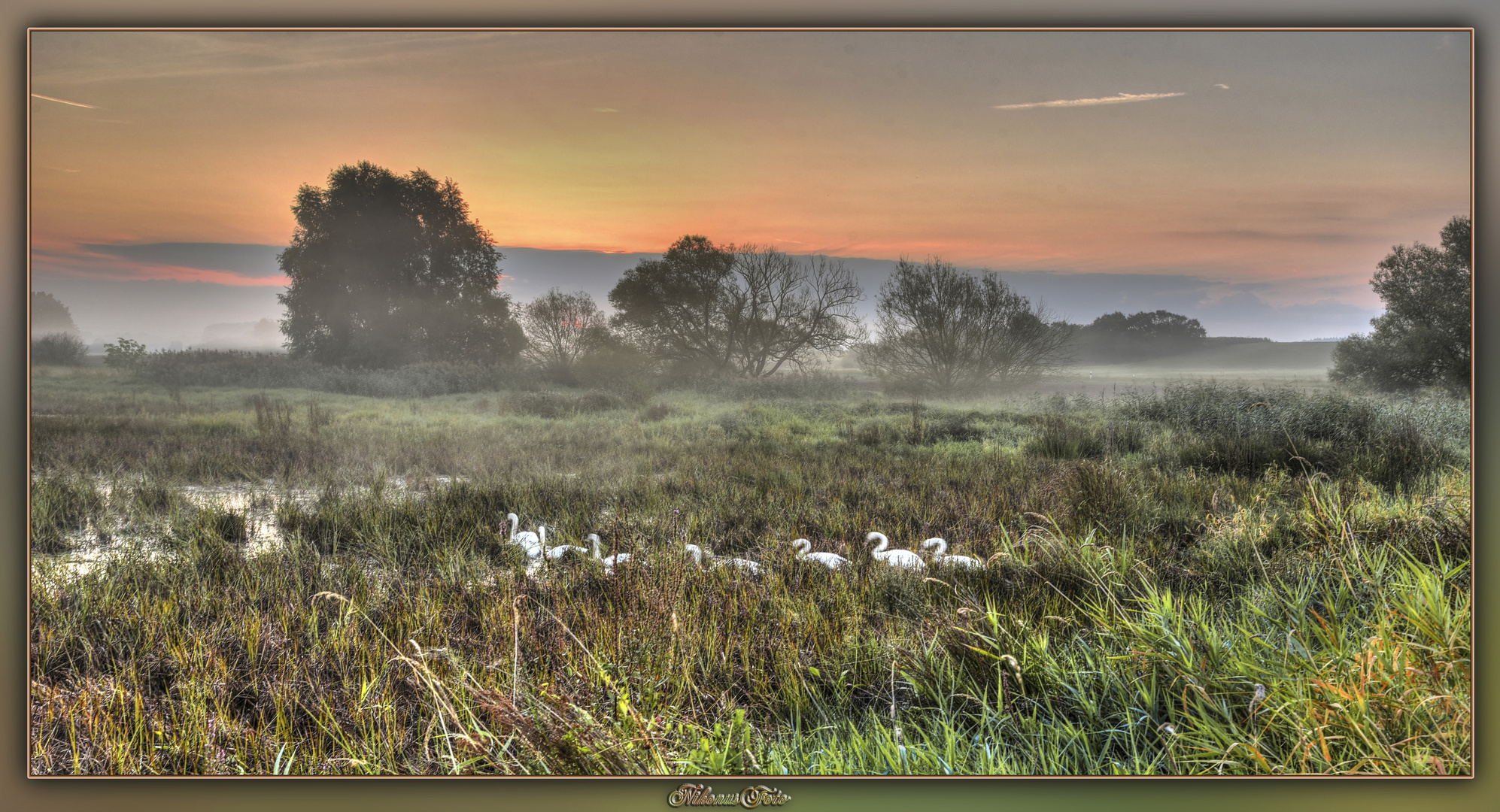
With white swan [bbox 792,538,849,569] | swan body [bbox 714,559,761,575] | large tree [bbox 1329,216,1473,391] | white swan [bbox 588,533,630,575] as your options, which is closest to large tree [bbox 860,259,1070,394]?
white swan [bbox 792,538,849,569]

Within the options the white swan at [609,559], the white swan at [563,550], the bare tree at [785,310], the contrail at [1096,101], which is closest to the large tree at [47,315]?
the white swan at [563,550]

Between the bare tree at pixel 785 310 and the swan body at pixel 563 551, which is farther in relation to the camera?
the bare tree at pixel 785 310

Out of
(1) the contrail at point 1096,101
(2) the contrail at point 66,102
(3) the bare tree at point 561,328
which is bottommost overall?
(3) the bare tree at point 561,328

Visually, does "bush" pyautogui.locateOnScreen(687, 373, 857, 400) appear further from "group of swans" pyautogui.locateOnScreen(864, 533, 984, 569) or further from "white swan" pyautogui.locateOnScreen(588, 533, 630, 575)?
"white swan" pyautogui.locateOnScreen(588, 533, 630, 575)

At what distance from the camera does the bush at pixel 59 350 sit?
106 inches

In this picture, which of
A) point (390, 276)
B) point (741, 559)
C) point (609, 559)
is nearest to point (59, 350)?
point (390, 276)

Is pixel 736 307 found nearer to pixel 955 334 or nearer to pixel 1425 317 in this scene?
pixel 955 334

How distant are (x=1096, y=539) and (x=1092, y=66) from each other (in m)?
1.95

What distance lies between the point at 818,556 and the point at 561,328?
59.4 inches

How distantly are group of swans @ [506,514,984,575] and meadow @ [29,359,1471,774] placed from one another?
0.05 m

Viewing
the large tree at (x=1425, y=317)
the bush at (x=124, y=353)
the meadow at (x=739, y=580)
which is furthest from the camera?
the bush at (x=124, y=353)

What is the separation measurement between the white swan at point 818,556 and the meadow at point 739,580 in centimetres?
7

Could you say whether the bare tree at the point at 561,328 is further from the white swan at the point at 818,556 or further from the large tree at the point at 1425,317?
the large tree at the point at 1425,317

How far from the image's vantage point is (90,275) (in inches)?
109
